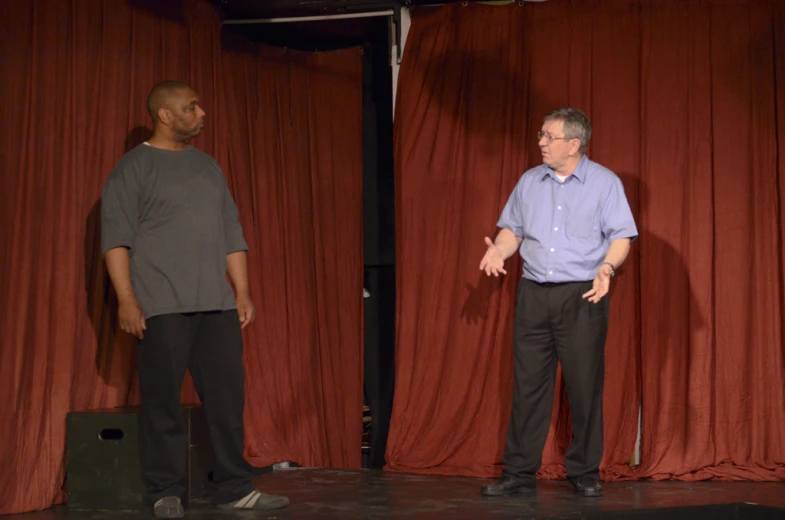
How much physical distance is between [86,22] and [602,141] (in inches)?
91.3

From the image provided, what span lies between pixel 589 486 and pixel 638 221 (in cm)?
125

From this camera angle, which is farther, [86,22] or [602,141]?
[602,141]

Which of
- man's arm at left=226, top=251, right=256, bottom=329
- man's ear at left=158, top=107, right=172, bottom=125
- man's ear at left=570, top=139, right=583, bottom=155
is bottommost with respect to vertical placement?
man's arm at left=226, top=251, right=256, bottom=329

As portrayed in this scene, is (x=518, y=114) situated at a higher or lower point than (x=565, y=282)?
higher

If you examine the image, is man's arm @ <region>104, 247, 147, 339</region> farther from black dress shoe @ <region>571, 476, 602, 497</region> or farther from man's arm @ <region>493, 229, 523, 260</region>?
black dress shoe @ <region>571, 476, 602, 497</region>

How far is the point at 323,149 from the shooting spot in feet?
16.6

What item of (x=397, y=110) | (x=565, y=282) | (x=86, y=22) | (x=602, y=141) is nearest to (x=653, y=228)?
(x=602, y=141)

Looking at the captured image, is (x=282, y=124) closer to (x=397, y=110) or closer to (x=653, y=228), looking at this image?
(x=397, y=110)

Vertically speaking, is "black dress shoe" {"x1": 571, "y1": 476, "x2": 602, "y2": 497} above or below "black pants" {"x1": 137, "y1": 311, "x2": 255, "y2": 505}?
below

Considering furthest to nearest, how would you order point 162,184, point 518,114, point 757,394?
1. point 518,114
2. point 757,394
3. point 162,184

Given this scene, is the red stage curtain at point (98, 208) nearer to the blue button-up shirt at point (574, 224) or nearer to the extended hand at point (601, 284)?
the blue button-up shirt at point (574, 224)

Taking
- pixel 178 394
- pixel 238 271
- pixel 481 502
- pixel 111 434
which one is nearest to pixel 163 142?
pixel 238 271

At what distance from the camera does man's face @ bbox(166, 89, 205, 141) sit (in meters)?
3.44

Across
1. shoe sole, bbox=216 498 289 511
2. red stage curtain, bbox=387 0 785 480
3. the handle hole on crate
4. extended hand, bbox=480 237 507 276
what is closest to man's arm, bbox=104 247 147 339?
the handle hole on crate
